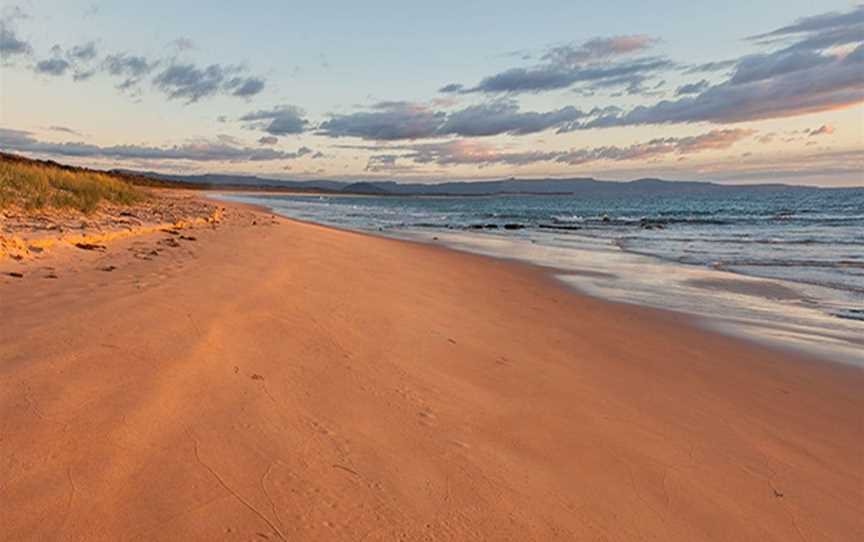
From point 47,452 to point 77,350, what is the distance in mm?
1435

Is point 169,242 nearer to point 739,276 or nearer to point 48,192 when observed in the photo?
point 48,192

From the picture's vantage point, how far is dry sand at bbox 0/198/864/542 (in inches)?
103

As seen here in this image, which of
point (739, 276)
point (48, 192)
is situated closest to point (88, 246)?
point (48, 192)

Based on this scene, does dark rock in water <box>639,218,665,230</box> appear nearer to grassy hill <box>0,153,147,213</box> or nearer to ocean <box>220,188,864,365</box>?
ocean <box>220,188,864,365</box>

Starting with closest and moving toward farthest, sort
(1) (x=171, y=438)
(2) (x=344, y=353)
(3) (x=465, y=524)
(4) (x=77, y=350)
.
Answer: (3) (x=465, y=524) < (1) (x=171, y=438) < (4) (x=77, y=350) < (2) (x=344, y=353)

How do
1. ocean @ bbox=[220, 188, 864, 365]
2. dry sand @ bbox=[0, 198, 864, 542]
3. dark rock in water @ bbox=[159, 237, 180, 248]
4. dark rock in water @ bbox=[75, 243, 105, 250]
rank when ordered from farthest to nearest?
1. dark rock in water @ bbox=[159, 237, 180, 248]
2. dark rock in water @ bbox=[75, 243, 105, 250]
3. ocean @ bbox=[220, 188, 864, 365]
4. dry sand @ bbox=[0, 198, 864, 542]

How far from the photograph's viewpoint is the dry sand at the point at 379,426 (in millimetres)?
2625

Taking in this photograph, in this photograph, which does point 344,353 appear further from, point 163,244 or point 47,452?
point 163,244

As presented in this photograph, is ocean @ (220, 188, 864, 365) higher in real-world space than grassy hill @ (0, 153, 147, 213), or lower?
lower

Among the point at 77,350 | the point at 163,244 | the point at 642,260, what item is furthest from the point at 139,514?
the point at 642,260

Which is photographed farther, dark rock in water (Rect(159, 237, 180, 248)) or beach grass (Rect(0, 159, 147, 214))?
beach grass (Rect(0, 159, 147, 214))

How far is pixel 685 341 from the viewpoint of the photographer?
23.3ft

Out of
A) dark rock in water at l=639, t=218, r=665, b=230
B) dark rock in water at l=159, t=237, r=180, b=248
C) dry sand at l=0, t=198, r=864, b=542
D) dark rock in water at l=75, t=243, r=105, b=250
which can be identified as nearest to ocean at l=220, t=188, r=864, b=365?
dry sand at l=0, t=198, r=864, b=542

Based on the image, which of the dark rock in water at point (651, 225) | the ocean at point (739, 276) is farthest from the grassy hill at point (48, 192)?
the dark rock in water at point (651, 225)
